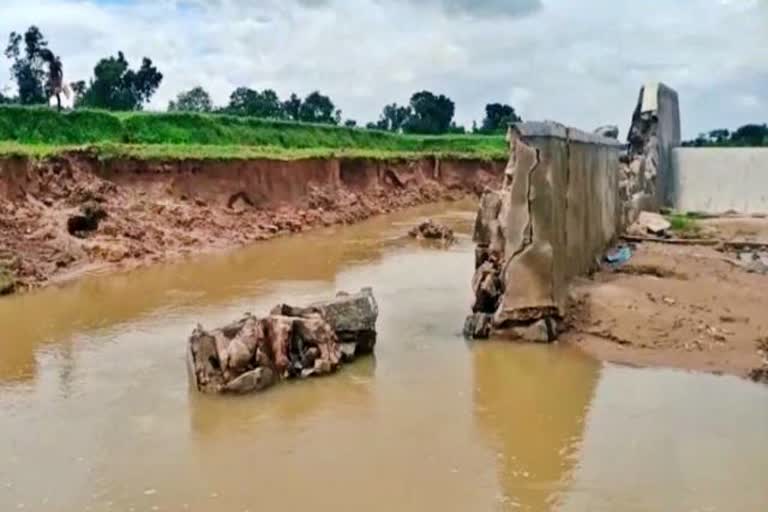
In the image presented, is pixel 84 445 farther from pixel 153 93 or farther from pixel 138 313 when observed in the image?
pixel 153 93

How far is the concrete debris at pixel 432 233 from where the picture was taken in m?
21.4

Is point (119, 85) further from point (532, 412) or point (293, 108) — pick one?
point (532, 412)

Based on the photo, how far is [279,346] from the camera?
8.52 meters

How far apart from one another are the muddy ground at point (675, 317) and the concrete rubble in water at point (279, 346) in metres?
2.52

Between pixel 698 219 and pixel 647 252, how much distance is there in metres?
6.03

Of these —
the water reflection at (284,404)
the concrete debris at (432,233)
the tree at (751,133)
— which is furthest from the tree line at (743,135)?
the water reflection at (284,404)

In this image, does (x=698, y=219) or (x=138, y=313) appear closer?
(x=138, y=313)

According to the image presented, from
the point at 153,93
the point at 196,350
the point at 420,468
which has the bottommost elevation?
the point at 420,468

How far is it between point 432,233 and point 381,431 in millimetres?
14750

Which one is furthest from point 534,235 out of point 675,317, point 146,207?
point 146,207

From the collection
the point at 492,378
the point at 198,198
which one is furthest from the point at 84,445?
the point at 198,198

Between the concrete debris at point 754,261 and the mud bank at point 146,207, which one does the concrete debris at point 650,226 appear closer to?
the concrete debris at point 754,261

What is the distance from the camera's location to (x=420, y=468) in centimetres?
630

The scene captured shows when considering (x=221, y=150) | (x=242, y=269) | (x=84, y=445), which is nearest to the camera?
(x=84, y=445)
